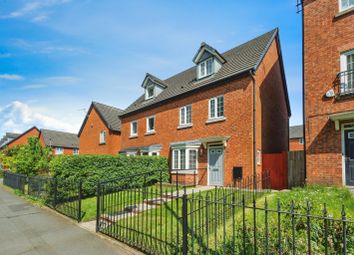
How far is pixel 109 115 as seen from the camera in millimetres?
31328

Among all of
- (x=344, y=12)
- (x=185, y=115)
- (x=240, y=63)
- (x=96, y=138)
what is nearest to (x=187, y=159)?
(x=185, y=115)

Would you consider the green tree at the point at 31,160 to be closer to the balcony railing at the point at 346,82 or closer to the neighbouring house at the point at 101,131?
the neighbouring house at the point at 101,131

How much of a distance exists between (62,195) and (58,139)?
44.3 m

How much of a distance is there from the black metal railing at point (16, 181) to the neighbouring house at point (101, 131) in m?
10.0

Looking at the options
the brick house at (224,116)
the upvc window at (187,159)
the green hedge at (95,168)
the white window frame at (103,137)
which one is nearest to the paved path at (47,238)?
the green hedge at (95,168)

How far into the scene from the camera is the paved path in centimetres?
607

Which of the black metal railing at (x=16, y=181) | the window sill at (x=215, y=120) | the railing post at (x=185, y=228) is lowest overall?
the black metal railing at (x=16, y=181)

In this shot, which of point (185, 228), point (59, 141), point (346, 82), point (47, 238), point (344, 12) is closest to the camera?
point (185, 228)

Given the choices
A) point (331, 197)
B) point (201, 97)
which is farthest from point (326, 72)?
point (201, 97)

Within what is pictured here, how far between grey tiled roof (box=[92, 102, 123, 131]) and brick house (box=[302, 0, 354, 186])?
67.4 ft

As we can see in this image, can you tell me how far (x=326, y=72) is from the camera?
461 inches

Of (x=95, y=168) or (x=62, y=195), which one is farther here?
(x=95, y=168)

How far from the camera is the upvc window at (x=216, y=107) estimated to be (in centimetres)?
1661

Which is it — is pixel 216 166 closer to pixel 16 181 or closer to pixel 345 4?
pixel 345 4
